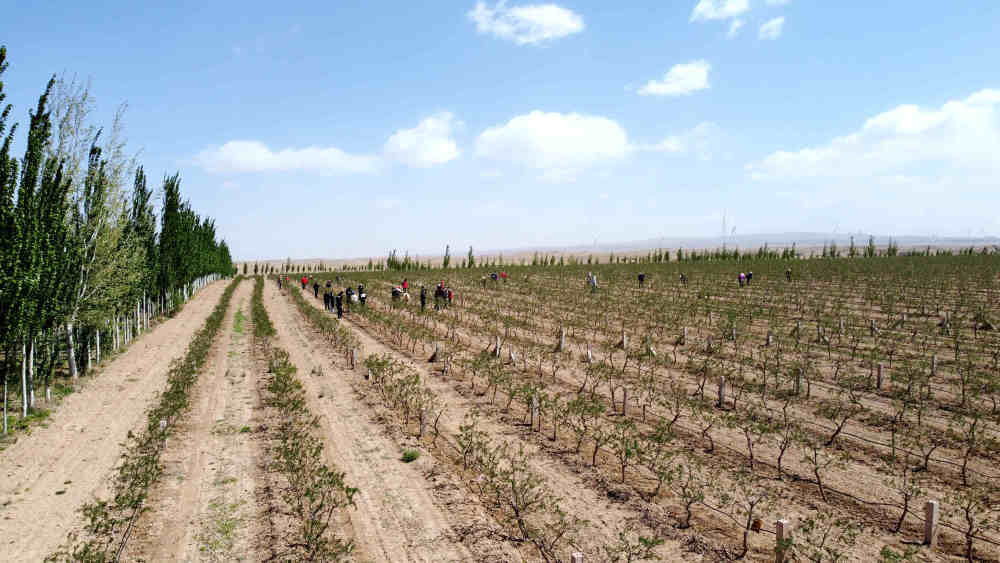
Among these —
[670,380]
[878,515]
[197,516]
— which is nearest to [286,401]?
[197,516]

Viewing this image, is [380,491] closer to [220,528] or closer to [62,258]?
[220,528]

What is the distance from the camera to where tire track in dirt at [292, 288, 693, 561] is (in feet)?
23.8

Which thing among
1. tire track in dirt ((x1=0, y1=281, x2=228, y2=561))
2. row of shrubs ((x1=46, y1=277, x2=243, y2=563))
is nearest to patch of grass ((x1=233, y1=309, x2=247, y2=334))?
tire track in dirt ((x1=0, y1=281, x2=228, y2=561))

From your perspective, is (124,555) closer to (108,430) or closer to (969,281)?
(108,430)

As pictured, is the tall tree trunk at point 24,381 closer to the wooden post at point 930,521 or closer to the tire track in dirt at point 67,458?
the tire track in dirt at point 67,458

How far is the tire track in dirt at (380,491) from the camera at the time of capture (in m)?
7.20

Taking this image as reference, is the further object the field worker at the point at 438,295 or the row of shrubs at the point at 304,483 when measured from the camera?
the field worker at the point at 438,295

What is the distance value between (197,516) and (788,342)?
19.9m

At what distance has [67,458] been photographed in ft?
33.9

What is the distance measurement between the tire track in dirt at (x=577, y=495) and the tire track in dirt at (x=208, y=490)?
455cm

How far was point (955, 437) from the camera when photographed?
403 inches

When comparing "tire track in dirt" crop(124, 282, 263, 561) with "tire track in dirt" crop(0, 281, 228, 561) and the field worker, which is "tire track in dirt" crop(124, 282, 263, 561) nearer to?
"tire track in dirt" crop(0, 281, 228, 561)

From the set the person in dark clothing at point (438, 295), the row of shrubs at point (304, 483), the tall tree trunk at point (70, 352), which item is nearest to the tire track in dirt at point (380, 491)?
the row of shrubs at point (304, 483)

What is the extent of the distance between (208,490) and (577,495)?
6.54 m
